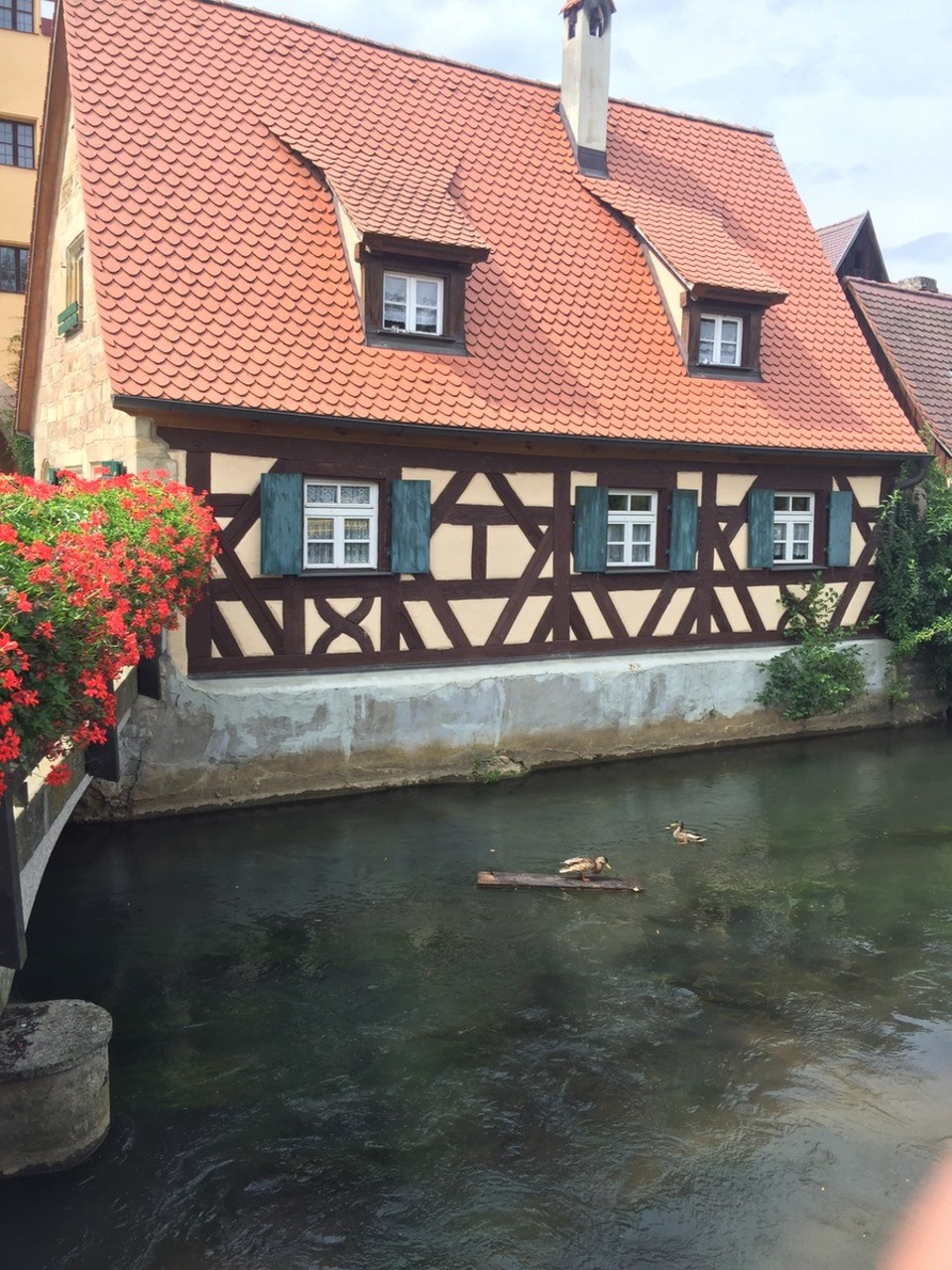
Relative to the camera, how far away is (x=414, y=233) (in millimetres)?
11070

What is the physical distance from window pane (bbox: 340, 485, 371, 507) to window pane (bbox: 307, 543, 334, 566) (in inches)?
18.1

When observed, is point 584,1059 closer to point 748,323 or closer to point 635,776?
point 635,776

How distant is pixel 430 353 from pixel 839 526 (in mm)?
5798

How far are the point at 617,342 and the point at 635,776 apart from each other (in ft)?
16.5

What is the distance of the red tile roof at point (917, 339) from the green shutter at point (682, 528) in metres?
5.18

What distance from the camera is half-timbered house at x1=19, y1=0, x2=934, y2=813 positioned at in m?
10.4

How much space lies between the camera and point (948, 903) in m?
8.42

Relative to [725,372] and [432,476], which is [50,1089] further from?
[725,372]

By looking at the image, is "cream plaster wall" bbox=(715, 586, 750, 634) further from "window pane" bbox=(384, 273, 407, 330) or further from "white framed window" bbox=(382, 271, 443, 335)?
"window pane" bbox=(384, 273, 407, 330)

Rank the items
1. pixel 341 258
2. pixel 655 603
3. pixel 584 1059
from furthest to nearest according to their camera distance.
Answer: pixel 655 603, pixel 341 258, pixel 584 1059

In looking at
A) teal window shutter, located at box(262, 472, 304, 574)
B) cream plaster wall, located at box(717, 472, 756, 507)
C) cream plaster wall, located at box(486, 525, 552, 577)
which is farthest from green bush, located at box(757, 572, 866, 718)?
teal window shutter, located at box(262, 472, 304, 574)

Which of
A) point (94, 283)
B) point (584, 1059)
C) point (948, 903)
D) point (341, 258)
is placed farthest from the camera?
point (341, 258)

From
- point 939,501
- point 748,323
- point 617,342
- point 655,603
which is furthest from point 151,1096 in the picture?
point 939,501

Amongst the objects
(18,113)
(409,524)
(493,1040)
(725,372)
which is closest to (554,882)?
→ (493,1040)
